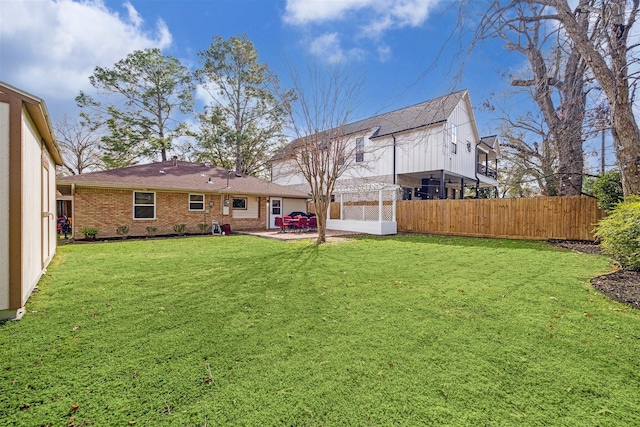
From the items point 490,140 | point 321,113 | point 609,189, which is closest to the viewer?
point 609,189

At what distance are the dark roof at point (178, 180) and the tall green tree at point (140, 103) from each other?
23.0 feet

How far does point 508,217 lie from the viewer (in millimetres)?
12523

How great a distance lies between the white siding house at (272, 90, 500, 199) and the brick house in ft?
9.31

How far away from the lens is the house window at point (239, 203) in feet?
53.6

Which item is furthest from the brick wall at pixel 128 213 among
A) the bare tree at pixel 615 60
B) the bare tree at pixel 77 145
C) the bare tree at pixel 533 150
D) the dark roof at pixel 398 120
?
the bare tree at pixel 533 150

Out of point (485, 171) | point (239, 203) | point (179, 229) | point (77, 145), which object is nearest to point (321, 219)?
point (239, 203)

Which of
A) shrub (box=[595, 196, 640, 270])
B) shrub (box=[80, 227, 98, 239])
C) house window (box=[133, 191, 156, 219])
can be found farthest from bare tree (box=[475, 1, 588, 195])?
shrub (box=[80, 227, 98, 239])

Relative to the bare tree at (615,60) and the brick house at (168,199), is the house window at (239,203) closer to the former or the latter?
the brick house at (168,199)

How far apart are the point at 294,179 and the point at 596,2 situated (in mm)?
19341

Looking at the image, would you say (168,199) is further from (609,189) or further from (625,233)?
(609,189)

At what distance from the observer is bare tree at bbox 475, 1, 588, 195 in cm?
595

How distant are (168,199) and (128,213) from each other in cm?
181

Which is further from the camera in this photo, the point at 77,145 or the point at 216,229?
the point at 77,145

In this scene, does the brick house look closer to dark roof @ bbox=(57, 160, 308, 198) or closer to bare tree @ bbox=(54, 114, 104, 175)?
dark roof @ bbox=(57, 160, 308, 198)
